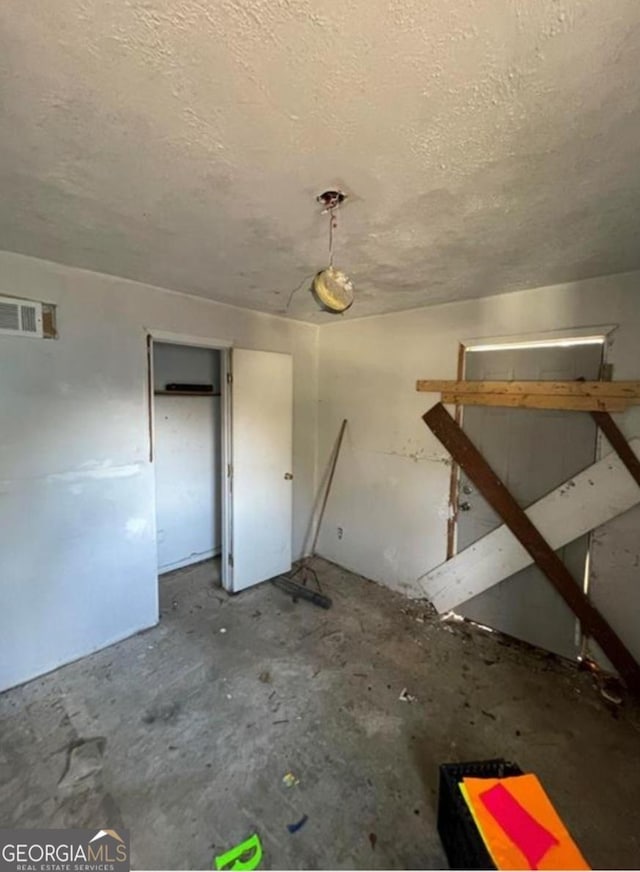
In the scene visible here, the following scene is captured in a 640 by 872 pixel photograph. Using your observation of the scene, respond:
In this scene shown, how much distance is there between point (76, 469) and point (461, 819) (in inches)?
98.0

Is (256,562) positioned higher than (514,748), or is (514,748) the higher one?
(256,562)

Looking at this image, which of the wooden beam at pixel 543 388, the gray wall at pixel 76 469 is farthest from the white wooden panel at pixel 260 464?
the wooden beam at pixel 543 388

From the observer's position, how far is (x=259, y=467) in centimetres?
327

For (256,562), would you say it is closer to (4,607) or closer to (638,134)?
(4,607)

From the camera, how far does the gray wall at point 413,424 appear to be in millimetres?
2215

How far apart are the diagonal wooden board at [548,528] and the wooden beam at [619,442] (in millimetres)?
23

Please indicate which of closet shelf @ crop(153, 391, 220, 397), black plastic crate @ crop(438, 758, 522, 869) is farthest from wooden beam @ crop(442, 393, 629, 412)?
closet shelf @ crop(153, 391, 220, 397)

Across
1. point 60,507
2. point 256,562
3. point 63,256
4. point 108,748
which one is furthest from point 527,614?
point 63,256

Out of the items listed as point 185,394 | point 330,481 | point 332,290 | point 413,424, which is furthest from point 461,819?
point 185,394

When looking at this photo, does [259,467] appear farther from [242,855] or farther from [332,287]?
[242,855]

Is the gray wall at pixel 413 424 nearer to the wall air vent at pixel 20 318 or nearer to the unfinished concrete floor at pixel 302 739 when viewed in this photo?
the unfinished concrete floor at pixel 302 739

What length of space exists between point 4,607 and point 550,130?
10.5 feet

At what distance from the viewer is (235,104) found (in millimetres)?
974

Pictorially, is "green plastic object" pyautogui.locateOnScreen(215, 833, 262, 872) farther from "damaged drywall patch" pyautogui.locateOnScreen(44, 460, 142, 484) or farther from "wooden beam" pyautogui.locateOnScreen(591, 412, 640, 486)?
"wooden beam" pyautogui.locateOnScreen(591, 412, 640, 486)
